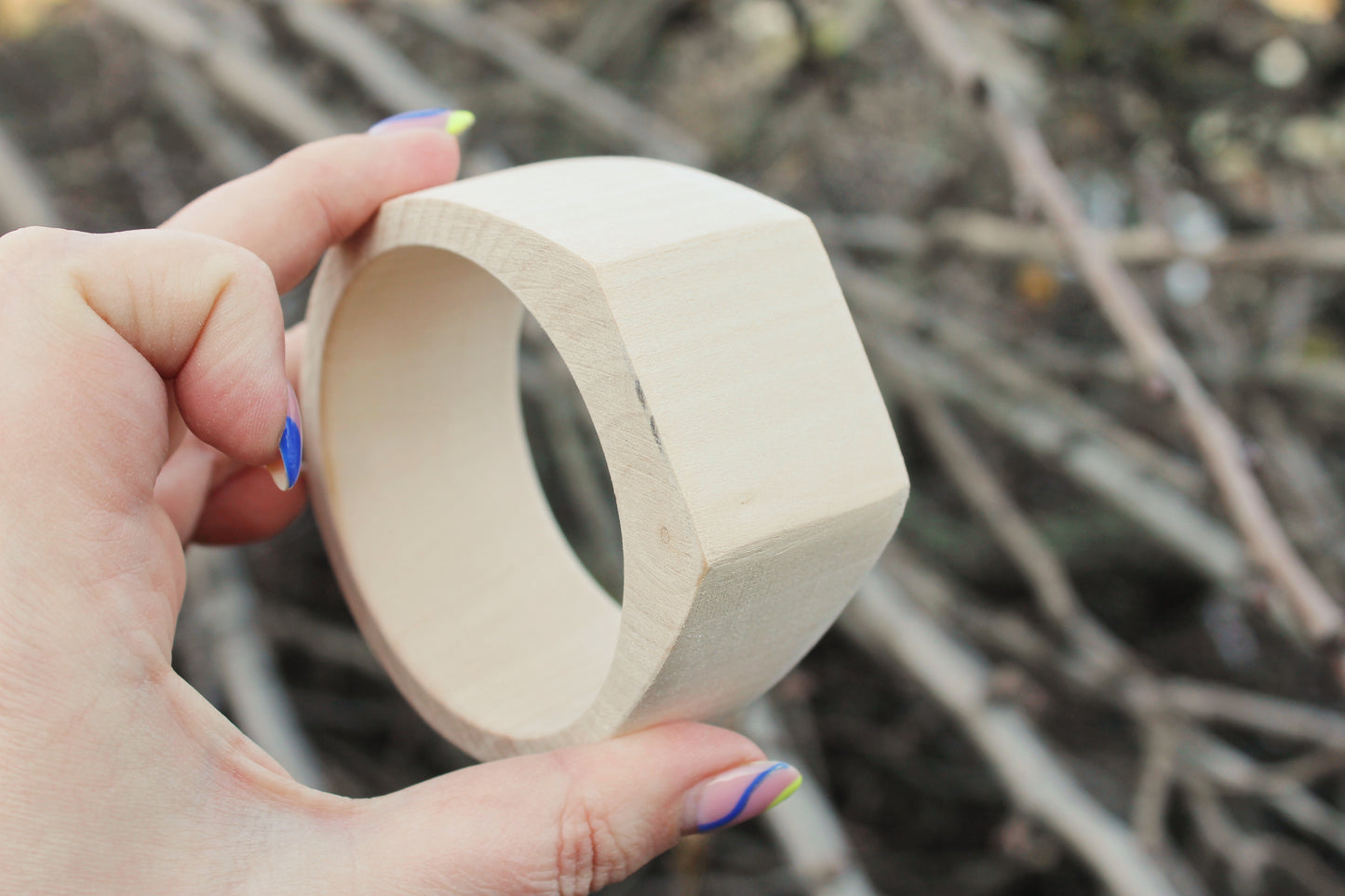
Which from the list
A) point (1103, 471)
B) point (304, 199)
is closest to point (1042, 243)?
point (1103, 471)

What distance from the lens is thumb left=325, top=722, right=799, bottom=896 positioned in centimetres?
53

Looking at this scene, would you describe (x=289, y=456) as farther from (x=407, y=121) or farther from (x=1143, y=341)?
(x=1143, y=341)

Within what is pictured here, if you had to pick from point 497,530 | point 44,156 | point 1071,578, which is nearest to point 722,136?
point 1071,578

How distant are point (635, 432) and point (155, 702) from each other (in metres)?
0.27

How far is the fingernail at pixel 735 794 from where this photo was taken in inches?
23.0

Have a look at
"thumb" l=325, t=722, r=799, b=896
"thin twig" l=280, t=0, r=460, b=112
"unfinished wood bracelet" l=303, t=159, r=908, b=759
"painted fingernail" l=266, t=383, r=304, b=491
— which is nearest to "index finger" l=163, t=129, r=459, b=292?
"unfinished wood bracelet" l=303, t=159, r=908, b=759

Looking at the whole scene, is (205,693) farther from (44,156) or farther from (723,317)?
(44,156)

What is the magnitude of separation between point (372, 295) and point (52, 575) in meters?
0.30

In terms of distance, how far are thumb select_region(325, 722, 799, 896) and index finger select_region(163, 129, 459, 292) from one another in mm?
362

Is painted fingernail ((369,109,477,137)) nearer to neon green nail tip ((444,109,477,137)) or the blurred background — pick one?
neon green nail tip ((444,109,477,137))

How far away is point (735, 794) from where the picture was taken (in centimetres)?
58

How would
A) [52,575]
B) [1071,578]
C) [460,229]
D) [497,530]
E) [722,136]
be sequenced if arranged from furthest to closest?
[722,136] < [1071,578] < [497,530] < [460,229] < [52,575]

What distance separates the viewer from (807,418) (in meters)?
0.53

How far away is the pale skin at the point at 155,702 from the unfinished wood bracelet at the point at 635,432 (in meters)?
0.07
